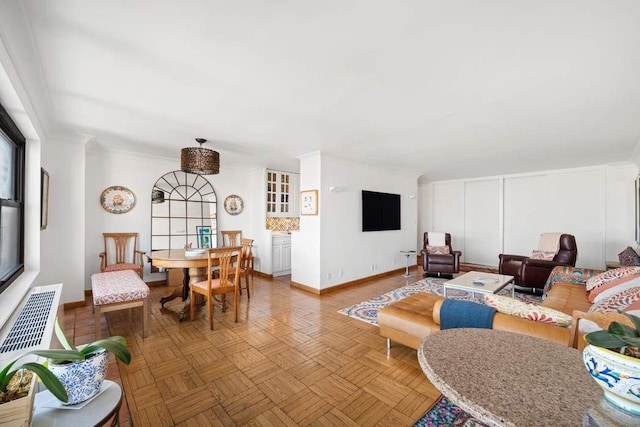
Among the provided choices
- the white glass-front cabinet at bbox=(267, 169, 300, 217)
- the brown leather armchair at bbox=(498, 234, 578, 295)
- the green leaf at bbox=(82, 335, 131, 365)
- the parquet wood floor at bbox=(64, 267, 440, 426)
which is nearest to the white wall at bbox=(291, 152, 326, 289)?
the parquet wood floor at bbox=(64, 267, 440, 426)

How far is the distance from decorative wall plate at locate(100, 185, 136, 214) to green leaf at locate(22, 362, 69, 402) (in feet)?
14.3

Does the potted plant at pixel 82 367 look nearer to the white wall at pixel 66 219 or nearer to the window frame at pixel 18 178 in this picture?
the window frame at pixel 18 178

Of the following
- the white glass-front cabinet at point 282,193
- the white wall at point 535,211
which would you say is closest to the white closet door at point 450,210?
Answer: the white wall at point 535,211

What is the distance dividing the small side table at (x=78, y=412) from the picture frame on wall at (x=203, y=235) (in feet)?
14.2

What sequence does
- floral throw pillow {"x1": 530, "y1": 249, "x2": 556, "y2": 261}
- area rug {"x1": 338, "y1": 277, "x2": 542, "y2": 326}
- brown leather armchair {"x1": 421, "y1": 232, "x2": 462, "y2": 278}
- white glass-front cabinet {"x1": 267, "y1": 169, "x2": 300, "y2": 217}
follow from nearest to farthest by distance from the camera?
area rug {"x1": 338, "y1": 277, "x2": 542, "y2": 326} → floral throw pillow {"x1": 530, "y1": 249, "x2": 556, "y2": 261} → brown leather armchair {"x1": 421, "y1": 232, "x2": 462, "y2": 278} → white glass-front cabinet {"x1": 267, "y1": 169, "x2": 300, "y2": 217}

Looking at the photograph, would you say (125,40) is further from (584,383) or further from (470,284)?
(470,284)

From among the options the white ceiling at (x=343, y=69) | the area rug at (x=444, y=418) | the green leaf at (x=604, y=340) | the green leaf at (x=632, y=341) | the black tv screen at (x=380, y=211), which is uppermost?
the white ceiling at (x=343, y=69)

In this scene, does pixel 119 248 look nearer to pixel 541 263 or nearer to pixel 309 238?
pixel 309 238

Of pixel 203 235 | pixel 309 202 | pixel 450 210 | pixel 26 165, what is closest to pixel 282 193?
pixel 309 202

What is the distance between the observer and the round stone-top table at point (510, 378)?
2.02ft

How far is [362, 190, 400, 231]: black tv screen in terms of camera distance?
516 centimetres

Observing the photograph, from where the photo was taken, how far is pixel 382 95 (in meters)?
2.30

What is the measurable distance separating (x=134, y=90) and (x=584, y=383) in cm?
305

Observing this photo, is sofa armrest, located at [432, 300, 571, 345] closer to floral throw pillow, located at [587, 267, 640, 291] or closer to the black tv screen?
floral throw pillow, located at [587, 267, 640, 291]
